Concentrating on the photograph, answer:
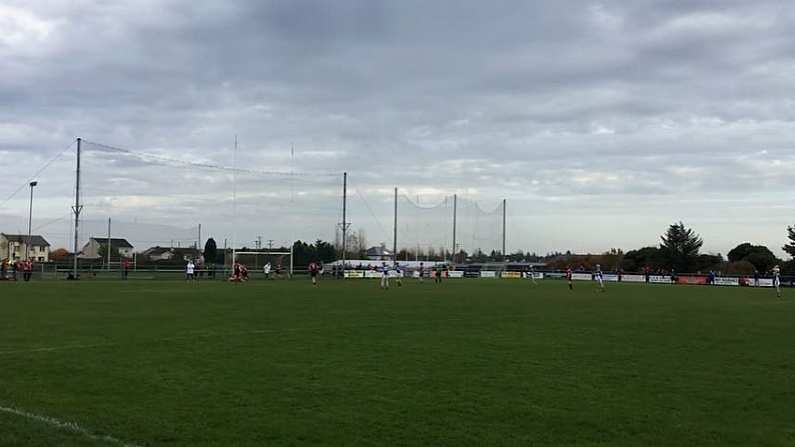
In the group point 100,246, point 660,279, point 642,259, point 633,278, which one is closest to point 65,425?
point 660,279

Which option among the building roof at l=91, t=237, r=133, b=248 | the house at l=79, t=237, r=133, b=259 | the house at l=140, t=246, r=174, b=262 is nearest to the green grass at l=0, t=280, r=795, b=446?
the building roof at l=91, t=237, r=133, b=248

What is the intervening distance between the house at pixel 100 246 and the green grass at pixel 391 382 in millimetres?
57666

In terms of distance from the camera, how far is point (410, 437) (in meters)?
7.43

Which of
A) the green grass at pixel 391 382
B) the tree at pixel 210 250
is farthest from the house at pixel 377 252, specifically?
the green grass at pixel 391 382

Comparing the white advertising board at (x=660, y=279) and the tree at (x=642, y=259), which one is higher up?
the tree at (x=642, y=259)

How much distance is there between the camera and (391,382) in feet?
34.3

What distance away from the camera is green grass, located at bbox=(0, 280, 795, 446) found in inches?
300

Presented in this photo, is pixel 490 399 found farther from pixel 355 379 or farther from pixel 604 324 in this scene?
pixel 604 324

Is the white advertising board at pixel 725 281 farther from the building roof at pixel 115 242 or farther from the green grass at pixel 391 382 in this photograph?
the building roof at pixel 115 242

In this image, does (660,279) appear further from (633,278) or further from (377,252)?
(377,252)

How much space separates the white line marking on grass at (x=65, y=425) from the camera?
692 cm

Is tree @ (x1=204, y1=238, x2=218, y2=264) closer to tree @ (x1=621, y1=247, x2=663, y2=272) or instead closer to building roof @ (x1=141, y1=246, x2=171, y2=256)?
building roof @ (x1=141, y1=246, x2=171, y2=256)

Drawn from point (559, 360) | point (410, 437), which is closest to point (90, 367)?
Result: point (410, 437)

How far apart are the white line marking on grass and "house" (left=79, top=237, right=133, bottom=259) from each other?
227 ft
